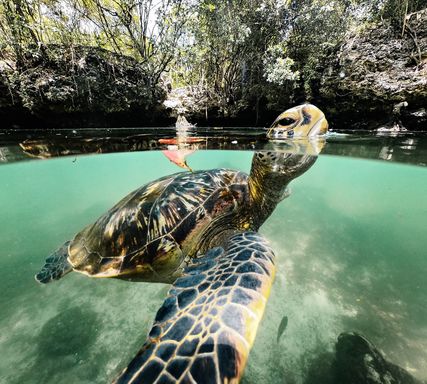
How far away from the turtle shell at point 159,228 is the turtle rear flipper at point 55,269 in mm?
142

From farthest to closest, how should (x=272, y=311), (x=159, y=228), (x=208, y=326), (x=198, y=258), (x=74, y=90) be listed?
(x=74, y=90) < (x=272, y=311) < (x=159, y=228) < (x=198, y=258) < (x=208, y=326)

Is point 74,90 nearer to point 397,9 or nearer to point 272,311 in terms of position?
point 272,311

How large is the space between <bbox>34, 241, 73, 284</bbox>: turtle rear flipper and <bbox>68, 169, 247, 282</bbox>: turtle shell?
0.14 metres

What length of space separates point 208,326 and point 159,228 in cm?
113

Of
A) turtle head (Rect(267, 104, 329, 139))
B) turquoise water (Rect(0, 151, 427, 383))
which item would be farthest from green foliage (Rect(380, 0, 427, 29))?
turtle head (Rect(267, 104, 329, 139))

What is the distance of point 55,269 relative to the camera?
2635mm

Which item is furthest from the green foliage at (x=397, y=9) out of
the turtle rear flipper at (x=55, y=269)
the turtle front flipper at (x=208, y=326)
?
the turtle rear flipper at (x=55, y=269)

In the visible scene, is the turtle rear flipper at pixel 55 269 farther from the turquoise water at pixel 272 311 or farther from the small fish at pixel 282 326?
the small fish at pixel 282 326

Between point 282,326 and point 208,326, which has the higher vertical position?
point 208,326

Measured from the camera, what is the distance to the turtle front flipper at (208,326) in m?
0.97

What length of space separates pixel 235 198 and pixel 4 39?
402 inches

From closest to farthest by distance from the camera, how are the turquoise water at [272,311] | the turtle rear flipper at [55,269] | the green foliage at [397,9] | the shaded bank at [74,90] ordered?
the turquoise water at [272,311] → the turtle rear flipper at [55,269] → the shaded bank at [74,90] → the green foliage at [397,9]

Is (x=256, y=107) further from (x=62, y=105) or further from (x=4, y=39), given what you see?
(x=4, y=39)

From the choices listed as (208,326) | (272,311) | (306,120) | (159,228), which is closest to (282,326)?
(272,311)
